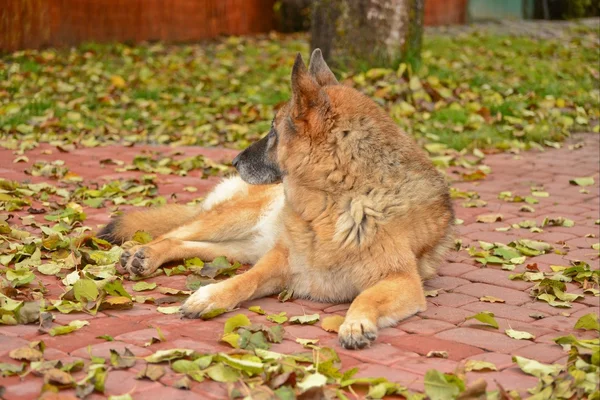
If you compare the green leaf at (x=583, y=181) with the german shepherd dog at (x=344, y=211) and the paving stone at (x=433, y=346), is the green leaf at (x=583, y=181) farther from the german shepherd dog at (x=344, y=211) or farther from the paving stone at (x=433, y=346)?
the paving stone at (x=433, y=346)

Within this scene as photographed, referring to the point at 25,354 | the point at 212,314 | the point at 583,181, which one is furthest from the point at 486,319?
the point at 583,181

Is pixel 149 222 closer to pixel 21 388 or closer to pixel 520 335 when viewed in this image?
pixel 21 388

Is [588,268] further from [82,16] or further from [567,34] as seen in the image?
[567,34]

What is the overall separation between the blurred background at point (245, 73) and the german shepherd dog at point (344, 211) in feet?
14.0

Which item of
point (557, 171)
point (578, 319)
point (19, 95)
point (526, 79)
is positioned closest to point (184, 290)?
point (578, 319)

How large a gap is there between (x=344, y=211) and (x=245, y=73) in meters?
9.40

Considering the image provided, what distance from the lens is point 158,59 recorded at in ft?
48.7

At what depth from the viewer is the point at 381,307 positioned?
4.38 m

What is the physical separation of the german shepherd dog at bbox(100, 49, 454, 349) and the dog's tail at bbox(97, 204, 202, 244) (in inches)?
25.3

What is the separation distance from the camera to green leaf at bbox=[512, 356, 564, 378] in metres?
3.75

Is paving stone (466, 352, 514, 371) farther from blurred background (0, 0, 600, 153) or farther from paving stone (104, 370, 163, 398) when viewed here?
blurred background (0, 0, 600, 153)

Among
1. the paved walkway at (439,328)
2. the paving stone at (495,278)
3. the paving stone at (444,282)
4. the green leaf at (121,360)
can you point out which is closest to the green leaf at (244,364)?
the paved walkway at (439,328)

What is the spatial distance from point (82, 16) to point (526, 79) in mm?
7802

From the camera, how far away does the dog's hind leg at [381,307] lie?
161 inches
